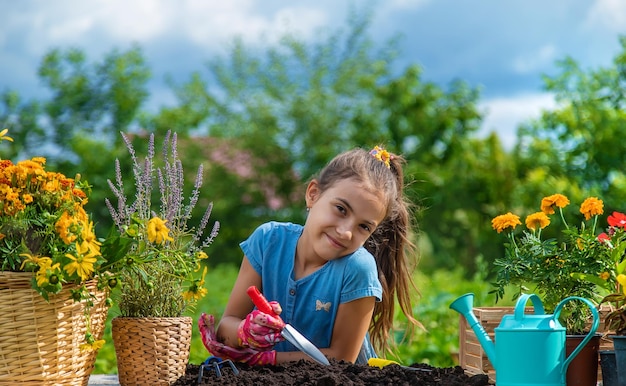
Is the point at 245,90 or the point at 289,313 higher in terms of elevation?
the point at 245,90

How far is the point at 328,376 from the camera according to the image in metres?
1.91

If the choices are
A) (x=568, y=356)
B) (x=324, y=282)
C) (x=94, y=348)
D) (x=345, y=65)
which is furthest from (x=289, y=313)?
(x=345, y=65)

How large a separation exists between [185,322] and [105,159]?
748cm

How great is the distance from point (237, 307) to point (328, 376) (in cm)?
66

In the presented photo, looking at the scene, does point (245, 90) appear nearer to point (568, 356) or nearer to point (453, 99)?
point (453, 99)

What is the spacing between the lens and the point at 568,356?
6.44 ft

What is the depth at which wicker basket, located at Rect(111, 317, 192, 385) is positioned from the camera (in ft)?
6.53

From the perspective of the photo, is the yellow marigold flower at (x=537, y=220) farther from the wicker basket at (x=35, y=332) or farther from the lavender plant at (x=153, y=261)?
the wicker basket at (x=35, y=332)

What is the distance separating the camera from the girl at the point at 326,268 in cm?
237

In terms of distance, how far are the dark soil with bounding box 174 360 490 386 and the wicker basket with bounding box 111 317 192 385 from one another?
54mm

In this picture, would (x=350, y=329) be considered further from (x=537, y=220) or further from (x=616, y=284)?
(x=616, y=284)

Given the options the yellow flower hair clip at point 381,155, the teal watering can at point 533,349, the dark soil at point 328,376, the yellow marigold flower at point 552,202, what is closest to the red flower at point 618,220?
the yellow marigold flower at point 552,202

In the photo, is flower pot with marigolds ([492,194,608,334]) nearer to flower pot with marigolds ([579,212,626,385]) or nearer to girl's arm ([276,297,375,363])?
flower pot with marigolds ([579,212,626,385])

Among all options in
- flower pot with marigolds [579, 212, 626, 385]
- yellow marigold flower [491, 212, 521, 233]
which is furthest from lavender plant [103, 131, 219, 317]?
flower pot with marigolds [579, 212, 626, 385]
